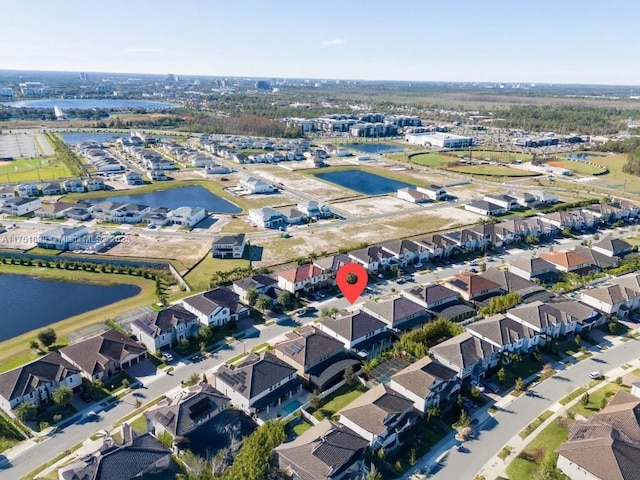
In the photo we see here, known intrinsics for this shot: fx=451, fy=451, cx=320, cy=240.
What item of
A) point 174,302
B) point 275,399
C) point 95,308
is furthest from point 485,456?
point 95,308

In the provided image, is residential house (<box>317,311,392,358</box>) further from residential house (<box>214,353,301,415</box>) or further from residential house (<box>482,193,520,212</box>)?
residential house (<box>482,193,520,212</box>)

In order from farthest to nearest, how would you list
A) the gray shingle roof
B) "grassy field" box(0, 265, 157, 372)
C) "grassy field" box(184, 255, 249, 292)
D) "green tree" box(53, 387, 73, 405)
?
"grassy field" box(184, 255, 249, 292) < "grassy field" box(0, 265, 157, 372) < the gray shingle roof < "green tree" box(53, 387, 73, 405)

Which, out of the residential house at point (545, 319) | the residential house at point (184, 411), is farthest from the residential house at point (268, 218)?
the residential house at point (184, 411)

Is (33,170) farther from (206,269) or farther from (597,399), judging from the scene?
(597,399)

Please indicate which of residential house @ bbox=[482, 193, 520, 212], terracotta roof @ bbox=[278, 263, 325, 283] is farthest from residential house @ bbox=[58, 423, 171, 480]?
residential house @ bbox=[482, 193, 520, 212]

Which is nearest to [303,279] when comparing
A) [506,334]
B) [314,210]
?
[506,334]
